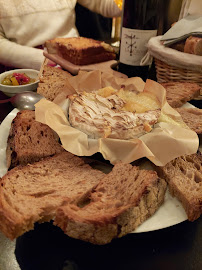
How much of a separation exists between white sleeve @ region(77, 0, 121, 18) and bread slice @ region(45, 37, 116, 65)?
991 millimetres

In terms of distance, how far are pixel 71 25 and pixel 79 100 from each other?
260cm

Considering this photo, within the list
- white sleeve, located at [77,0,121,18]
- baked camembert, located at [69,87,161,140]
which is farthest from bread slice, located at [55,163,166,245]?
white sleeve, located at [77,0,121,18]

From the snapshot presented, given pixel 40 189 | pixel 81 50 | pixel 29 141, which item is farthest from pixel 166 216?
pixel 81 50

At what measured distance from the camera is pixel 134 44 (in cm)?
208

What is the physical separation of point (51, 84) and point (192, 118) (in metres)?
0.94

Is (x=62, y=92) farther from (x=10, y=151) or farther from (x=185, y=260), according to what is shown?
(x=185, y=260)

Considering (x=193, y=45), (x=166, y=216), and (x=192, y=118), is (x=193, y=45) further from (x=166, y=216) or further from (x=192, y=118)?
(x=166, y=216)

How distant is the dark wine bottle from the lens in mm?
2037

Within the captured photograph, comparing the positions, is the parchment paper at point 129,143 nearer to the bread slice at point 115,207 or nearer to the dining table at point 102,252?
the bread slice at point 115,207

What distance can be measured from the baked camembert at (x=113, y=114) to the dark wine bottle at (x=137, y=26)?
0.65 m

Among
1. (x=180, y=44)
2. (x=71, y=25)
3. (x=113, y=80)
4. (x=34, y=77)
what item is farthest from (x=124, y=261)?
(x=71, y=25)

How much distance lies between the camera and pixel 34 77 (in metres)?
A: 2.35

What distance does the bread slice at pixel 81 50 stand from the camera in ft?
8.21

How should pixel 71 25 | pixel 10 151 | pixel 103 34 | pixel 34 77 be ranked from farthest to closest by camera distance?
pixel 103 34 < pixel 71 25 < pixel 34 77 < pixel 10 151
